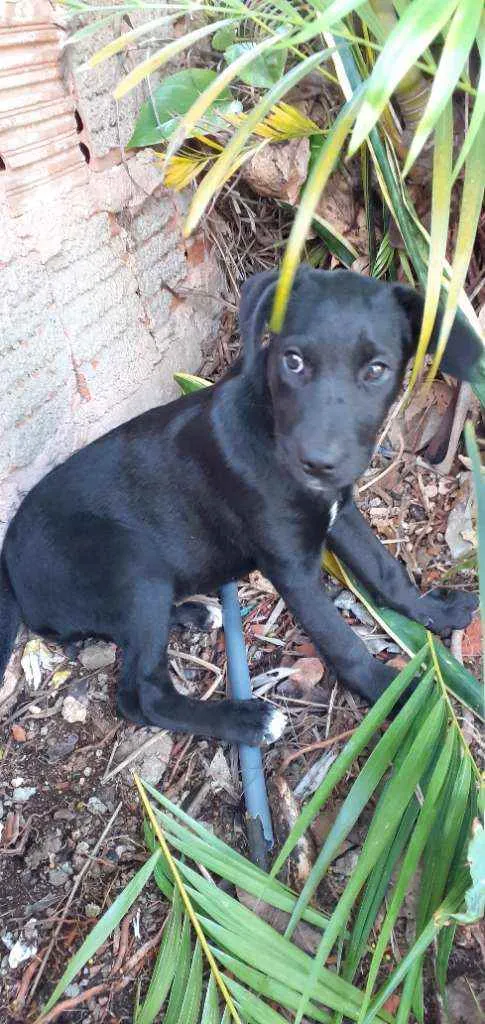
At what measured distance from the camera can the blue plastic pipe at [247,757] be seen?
2090 mm

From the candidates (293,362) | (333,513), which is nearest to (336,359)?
(293,362)

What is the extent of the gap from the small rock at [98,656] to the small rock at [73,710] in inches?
5.2

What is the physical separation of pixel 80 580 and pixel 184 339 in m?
1.43

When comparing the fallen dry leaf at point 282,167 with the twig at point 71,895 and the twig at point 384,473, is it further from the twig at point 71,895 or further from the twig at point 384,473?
the twig at point 71,895

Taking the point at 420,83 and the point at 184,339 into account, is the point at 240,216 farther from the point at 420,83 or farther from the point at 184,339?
the point at 420,83

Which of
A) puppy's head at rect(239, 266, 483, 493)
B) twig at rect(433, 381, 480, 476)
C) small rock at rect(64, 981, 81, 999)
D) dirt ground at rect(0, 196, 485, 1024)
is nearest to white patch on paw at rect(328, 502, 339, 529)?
puppy's head at rect(239, 266, 483, 493)

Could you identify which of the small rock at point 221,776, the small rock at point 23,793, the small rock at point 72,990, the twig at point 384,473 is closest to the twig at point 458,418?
the twig at point 384,473

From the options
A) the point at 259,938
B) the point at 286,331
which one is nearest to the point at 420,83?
the point at 286,331

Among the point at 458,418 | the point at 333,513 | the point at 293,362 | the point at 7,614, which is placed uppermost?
the point at 293,362

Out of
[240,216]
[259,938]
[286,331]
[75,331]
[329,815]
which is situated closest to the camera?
[259,938]

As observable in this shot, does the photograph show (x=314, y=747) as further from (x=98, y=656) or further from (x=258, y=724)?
(x=98, y=656)

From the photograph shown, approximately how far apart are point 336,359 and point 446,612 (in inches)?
41.5

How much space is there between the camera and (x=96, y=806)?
7.51ft

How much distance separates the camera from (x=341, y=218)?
10.0 feet
